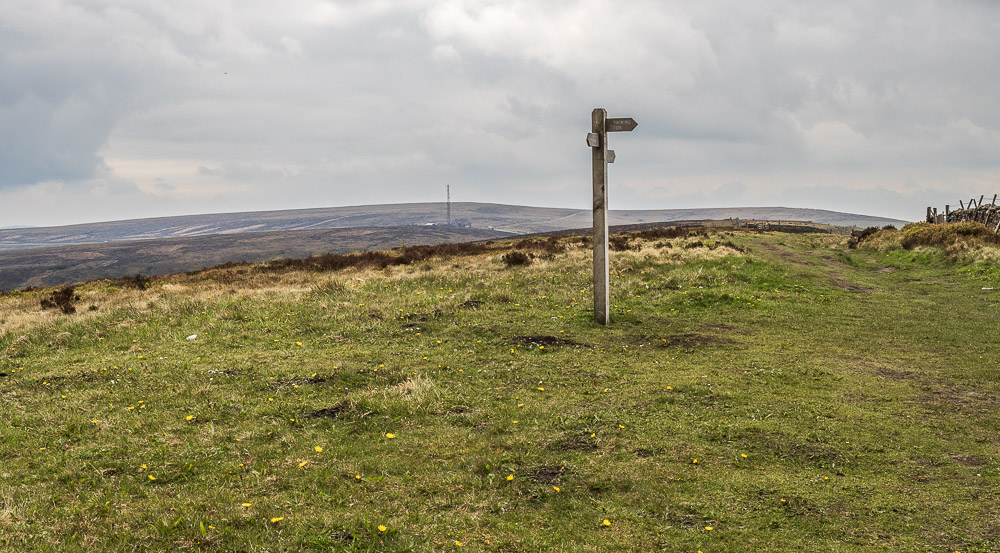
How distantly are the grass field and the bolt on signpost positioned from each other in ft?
2.84

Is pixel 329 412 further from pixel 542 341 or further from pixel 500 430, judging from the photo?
pixel 542 341

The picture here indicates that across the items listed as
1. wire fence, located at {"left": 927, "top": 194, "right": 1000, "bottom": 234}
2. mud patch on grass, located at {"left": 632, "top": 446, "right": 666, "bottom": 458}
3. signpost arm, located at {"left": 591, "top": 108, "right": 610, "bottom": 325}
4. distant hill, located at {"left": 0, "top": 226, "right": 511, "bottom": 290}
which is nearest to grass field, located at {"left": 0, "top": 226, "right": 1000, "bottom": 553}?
mud patch on grass, located at {"left": 632, "top": 446, "right": 666, "bottom": 458}

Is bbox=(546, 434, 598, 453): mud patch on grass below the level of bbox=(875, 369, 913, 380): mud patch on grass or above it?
below

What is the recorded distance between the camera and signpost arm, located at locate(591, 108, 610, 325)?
559 inches

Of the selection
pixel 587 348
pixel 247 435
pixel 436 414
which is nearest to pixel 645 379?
pixel 587 348

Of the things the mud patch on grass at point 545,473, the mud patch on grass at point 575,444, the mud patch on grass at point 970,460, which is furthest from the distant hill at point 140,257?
the mud patch on grass at point 970,460

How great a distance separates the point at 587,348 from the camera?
12234 millimetres

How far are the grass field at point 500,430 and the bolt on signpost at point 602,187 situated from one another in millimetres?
867

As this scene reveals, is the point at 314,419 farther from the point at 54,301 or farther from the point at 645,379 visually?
the point at 54,301

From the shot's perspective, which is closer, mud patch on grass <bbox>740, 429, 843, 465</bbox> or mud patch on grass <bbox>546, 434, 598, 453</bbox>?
mud patch on grass <bbox>740, 429, 843, 465</bbox>

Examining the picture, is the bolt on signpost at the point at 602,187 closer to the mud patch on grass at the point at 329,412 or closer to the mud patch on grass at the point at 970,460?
the mud patch on grass at the point at 329,412

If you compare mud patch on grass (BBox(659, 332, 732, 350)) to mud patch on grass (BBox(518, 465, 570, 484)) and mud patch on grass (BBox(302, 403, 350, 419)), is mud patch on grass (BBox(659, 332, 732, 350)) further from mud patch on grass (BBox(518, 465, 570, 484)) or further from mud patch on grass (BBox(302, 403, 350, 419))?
mud patch on grass (BBox(302, 403, 350, 419))

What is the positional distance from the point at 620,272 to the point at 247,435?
17404 mm

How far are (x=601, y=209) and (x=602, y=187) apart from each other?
543mm
